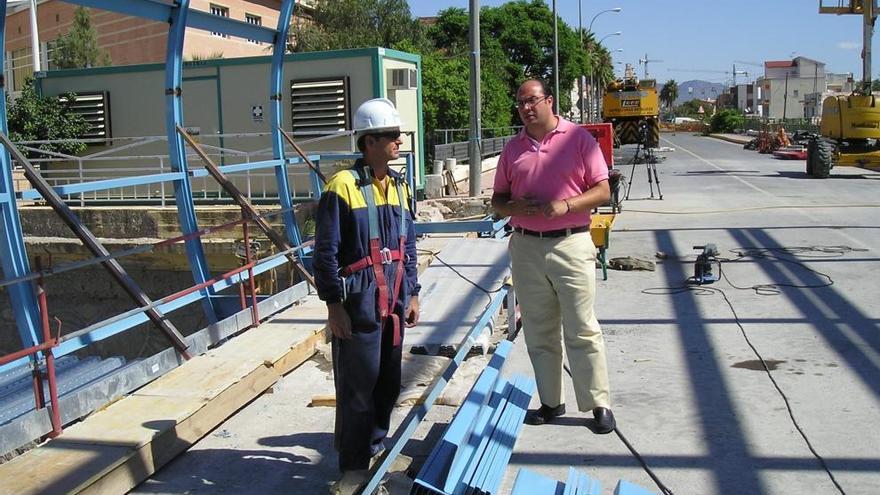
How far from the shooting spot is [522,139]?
203 inches

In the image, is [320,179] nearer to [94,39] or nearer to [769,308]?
[769,308]

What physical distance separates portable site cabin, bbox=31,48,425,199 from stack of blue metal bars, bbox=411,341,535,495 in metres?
11.8

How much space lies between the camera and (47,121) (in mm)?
19281

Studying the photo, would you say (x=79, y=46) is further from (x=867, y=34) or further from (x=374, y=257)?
(x=374, y=257)

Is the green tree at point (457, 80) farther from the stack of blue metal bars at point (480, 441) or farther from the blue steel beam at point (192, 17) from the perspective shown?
the stack of blue metal bars at point (480, 441)

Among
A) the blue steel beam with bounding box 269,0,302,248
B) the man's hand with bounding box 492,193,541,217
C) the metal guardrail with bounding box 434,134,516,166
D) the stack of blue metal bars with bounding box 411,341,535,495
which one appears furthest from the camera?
the metal guardrail with bounding box 434,134,516,166

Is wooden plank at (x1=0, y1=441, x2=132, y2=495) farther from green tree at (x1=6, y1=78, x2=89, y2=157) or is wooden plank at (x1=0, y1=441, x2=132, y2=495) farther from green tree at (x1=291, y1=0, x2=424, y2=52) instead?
green tree at (x1=291, y1=0, x2=424, y2=52)

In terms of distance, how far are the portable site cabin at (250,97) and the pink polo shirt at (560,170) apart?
11.8m

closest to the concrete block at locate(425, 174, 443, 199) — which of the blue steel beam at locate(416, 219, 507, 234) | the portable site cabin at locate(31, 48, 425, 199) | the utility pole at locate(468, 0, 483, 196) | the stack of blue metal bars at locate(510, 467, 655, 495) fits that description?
the utility pole at locate(468, 0, 483, 196)

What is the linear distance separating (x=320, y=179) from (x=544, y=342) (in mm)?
5753

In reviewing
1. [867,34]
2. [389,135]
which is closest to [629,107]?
[867,34]

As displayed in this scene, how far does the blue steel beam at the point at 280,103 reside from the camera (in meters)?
8.44

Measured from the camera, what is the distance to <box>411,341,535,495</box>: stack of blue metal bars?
391 centimetres

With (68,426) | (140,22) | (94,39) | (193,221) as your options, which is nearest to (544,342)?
(68,426)
